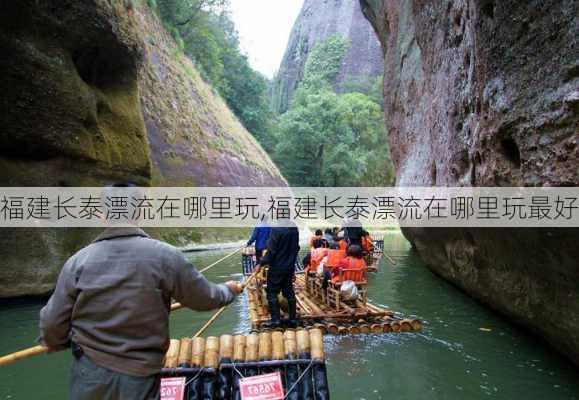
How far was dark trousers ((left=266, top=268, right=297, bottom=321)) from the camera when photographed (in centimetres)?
757

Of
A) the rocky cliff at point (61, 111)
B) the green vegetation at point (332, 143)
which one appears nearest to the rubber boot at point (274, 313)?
the rocky cliff at point (61, 111)

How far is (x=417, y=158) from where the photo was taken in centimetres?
1367

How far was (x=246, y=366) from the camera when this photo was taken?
4.17 metres

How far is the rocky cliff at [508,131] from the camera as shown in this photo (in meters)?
4.95

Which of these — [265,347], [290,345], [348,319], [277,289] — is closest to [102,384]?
[265,347]

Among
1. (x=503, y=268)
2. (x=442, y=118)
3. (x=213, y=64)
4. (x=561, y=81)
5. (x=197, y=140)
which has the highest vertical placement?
(x=213, y=64)

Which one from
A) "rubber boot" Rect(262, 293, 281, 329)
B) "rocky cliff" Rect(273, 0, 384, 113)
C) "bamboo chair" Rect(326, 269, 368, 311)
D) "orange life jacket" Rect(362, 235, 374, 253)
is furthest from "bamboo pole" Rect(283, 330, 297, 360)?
"rocky cliff" Rect(273, 0, 384, 113)

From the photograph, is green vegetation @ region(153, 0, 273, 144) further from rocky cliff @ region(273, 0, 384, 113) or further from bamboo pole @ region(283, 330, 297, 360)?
bamboo pole @ region(283, 330, 297, 360)

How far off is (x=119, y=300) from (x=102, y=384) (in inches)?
18.9

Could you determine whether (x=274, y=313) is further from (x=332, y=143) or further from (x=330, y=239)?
(x=332, y=143)

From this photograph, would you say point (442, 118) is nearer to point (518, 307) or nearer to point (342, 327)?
point (518, 307)

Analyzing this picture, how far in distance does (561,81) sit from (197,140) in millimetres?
22185

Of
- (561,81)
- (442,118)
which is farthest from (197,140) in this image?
(561,81)

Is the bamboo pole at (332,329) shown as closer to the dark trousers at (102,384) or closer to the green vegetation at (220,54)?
the dark trousers at (102,384)
